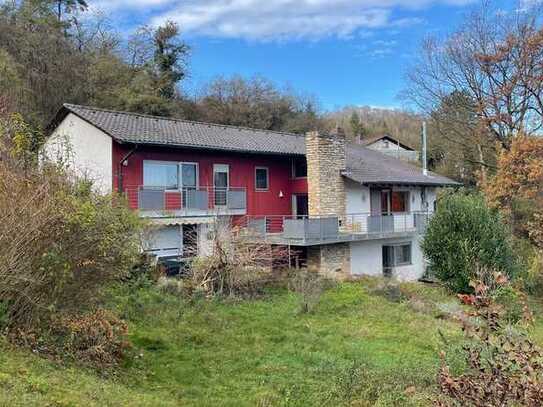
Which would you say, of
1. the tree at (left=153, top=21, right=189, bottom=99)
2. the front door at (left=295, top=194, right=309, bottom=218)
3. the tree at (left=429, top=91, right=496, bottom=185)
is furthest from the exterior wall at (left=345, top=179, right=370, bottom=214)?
the tree at (left=153, top=21, right=189, bottom=99)

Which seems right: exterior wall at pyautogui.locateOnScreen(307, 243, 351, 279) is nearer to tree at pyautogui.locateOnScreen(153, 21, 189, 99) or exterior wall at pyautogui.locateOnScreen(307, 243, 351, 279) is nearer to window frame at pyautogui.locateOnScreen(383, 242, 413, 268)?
window frame at pyautogui.locateOnScreen(383, 242, 413, 268)

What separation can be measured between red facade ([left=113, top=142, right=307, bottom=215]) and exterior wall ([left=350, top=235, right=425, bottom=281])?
174 inches

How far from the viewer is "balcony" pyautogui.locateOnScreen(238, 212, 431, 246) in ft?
72.8

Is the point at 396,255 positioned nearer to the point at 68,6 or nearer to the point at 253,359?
the point at 253,359

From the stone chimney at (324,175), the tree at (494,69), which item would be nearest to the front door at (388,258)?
the stone chimney at (324,175)

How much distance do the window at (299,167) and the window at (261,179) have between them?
1.94 meters

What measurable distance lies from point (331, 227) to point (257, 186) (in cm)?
492

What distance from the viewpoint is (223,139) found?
25.5 meters

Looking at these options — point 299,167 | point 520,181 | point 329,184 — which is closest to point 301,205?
point 299,167

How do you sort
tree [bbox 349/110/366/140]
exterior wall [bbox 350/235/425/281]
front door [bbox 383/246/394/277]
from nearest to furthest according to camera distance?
exterior wall [bbox 350/235/425/281] → front door [bbox 383/246/394/277] → tree [bbox 349/110/366/140]

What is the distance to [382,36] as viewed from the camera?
30.5 metres

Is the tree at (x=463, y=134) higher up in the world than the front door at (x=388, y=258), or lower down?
higher up

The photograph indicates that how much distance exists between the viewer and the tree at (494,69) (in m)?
29.1

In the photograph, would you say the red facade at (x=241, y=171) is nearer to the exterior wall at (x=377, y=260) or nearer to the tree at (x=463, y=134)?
the exterior wall at (x=377, y=260)
